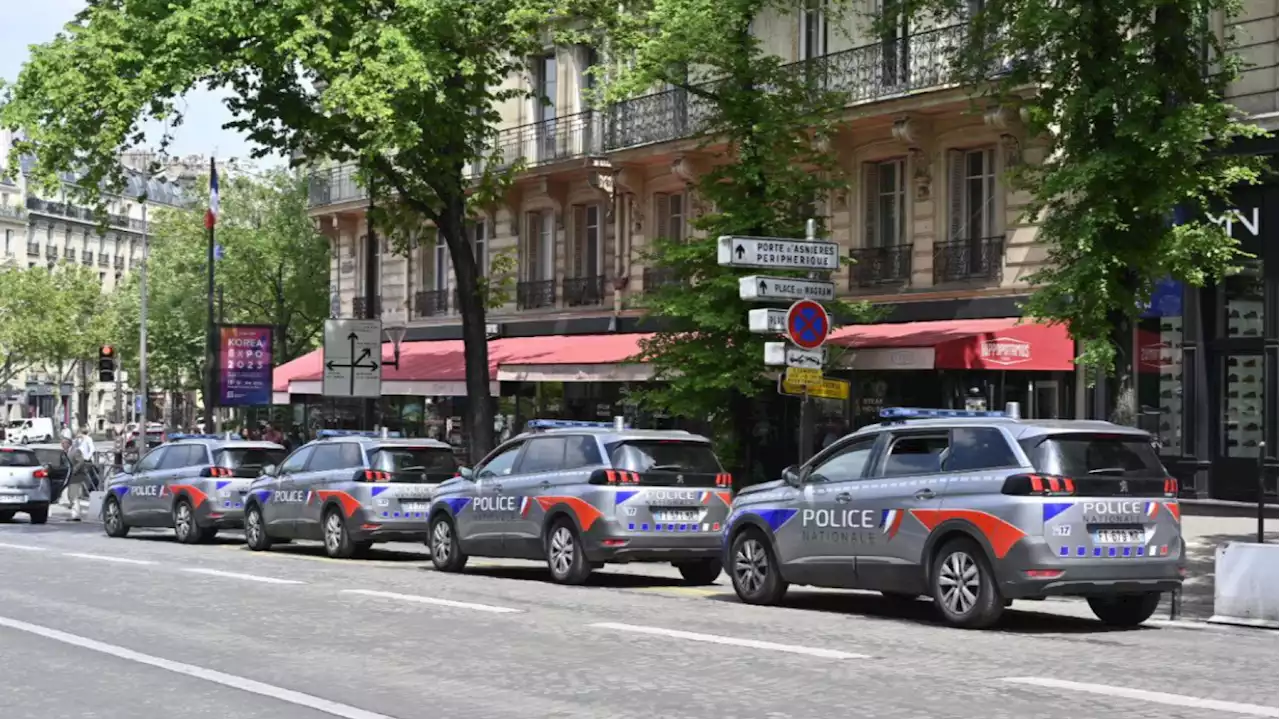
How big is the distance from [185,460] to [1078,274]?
49.1 ft

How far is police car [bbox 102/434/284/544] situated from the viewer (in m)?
27.6

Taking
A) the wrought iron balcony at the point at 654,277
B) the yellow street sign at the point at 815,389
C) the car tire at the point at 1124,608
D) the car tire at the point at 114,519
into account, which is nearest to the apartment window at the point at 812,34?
the wrought iron balcony at the point at 654,277

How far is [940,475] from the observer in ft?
48.2

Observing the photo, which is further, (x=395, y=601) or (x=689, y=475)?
(x=689, y=475)

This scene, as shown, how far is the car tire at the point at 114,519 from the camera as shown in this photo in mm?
29609

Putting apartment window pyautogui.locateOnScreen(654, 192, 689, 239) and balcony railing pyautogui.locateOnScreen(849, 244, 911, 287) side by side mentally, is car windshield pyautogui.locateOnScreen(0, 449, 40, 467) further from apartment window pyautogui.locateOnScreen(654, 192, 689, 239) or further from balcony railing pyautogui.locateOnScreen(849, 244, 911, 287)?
balcony railing pyautogui.locateOnScreen(849, 244, 911, 287)

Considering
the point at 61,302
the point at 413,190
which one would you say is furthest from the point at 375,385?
the point at 61,302

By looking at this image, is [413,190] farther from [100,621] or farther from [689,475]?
[100,621]

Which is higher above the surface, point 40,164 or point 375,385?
point 40,164

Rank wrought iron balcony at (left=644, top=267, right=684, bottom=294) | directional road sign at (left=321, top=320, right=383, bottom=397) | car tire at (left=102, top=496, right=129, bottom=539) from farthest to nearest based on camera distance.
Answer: wrought iron balcony at (left=644, top=267, right=684, bottom=294)
directional road sign at (left=321, top=320, right=383, bottom=397)
car tire at (left=102, top=496, right=129, bottom=539)

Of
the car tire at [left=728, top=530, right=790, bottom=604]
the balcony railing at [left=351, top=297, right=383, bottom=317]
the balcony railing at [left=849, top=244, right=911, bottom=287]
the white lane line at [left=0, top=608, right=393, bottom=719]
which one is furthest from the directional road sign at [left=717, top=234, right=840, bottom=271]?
the balcony railing at [left=351, top=297, right=383, bottom=317]

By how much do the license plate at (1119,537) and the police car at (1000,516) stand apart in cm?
1

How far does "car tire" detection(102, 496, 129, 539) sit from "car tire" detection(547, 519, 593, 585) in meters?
12.4

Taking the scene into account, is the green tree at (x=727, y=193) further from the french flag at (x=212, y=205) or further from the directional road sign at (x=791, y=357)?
the french flag at (x=212, y=205)
